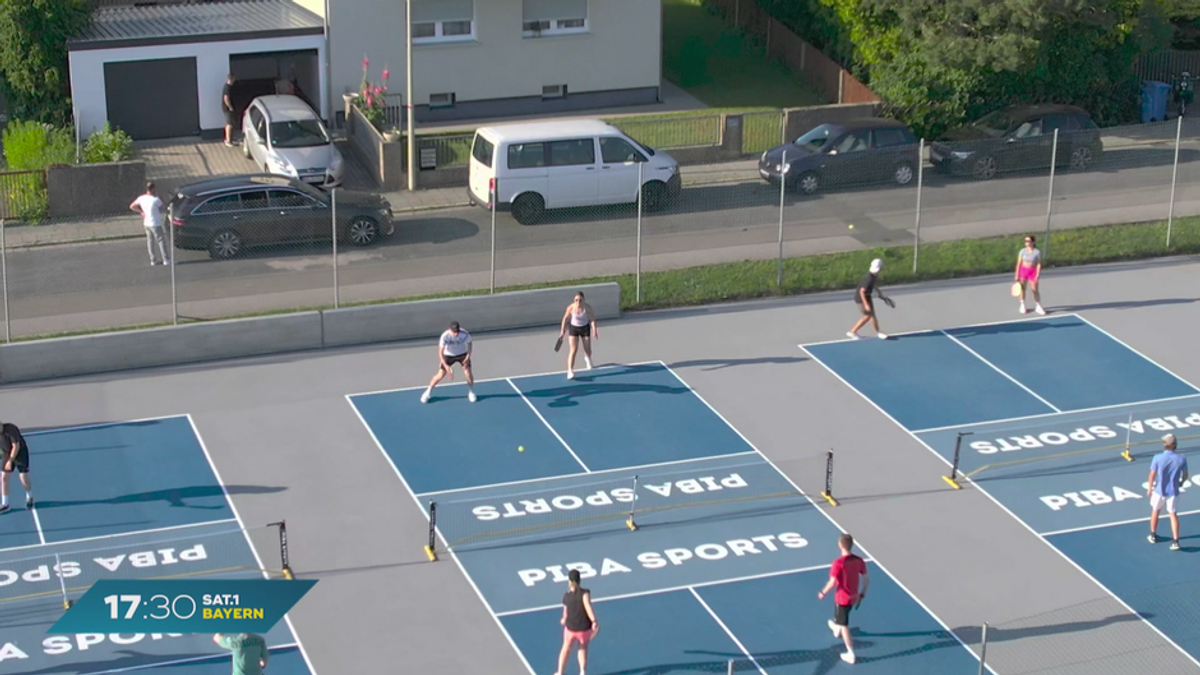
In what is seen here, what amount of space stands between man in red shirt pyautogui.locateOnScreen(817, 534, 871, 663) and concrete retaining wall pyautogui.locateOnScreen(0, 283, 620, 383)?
9942 millimetres

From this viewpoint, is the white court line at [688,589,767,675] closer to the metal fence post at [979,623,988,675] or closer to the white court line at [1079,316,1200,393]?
the metal fence post at [979,623,988,675]

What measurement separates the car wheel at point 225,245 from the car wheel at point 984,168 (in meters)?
14.4

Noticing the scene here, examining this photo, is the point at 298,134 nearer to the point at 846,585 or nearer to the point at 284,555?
the point at 284,555

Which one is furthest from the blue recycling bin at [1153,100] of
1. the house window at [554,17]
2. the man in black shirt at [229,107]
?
the man in black shirt at [229,107]

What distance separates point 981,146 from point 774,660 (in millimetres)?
17608

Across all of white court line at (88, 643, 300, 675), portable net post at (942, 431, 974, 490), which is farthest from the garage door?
white court line at (88, 643, 300, 675)

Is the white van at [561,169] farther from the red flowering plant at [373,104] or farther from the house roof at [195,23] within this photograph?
the house roof at [195,23]

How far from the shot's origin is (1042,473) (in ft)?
68.1

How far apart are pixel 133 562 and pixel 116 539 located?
0.89 metres

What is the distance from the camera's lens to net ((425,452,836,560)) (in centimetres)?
1888

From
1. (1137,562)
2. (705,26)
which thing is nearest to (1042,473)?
(1137,562)

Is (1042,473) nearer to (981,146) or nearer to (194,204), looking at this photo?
(981,146)

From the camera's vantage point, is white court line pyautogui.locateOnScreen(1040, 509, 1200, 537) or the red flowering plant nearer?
white court line pyautogui.locateOnScreen(1040, 509, 1200, 537)

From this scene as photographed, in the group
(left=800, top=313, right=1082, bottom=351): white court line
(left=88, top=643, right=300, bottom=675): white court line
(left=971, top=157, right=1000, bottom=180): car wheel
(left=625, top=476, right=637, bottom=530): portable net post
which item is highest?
(left=971, top=157, right=1000, bottom=180): car wheel
